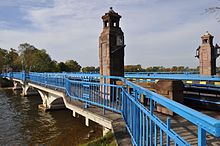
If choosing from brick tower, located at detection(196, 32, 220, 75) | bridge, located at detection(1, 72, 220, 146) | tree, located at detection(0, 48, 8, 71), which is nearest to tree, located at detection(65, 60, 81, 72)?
tree, located at detection(0, 48, 8, 71)

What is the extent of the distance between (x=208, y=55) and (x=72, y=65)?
6248 centimetres

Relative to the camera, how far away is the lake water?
1345 cm

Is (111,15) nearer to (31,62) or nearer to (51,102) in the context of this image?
(51,102)

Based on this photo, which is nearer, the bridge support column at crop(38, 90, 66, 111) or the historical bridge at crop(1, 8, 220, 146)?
the historical bridge at crop(1, 8, 220, 146)

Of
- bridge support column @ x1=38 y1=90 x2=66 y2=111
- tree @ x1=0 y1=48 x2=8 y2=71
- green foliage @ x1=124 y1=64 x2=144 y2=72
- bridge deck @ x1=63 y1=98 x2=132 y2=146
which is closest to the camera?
bridge deck @ x1=63 y1=98 x2=132 y2=146

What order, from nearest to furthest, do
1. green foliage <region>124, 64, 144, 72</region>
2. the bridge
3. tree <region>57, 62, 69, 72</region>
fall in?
the bridge, green foliage <region>124, 64, 144, 72</region>, tree <region>57, 62, 69, 72</region>

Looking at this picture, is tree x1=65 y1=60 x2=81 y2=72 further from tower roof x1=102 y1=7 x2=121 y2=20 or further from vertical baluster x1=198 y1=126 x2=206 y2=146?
vertical baluster x1=198 y1=126 x2=206 y2=146

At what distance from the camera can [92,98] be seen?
360 inches

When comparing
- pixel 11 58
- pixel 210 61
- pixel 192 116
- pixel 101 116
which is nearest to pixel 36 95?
pixel 210 61

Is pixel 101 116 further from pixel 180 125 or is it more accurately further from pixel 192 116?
pixel 192 116

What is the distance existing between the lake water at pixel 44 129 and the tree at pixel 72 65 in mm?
51968

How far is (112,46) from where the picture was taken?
32.4ft

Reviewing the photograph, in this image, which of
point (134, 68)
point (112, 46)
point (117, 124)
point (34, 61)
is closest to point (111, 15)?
point (112, 46)

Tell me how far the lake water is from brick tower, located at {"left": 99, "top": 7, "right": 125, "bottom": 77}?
448 cm
